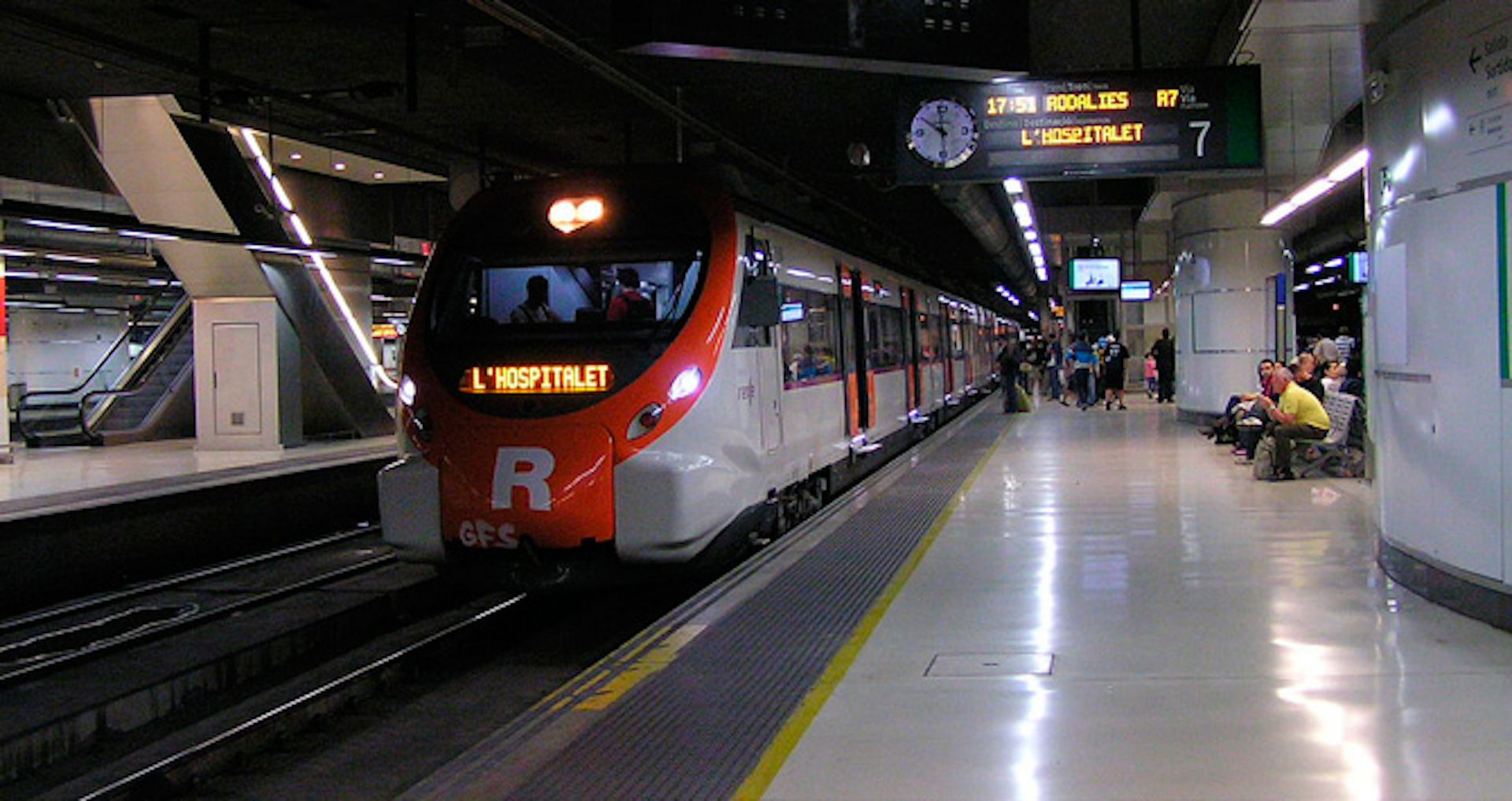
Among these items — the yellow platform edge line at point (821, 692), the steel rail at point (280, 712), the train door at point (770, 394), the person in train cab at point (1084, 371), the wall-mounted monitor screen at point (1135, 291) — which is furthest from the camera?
the wall-mounted monitor screen at point (1135, 291)

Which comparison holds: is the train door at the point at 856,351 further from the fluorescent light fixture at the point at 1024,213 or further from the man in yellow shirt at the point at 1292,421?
the fluorescent light fixture at the point at 1024,213

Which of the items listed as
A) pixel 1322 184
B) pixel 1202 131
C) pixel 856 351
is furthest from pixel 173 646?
pixel 1322 184

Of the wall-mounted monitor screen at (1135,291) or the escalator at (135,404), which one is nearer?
the escalator at (135,404)

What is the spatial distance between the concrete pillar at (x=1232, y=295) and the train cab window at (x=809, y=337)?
8.97 metres

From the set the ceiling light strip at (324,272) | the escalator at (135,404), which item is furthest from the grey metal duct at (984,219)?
the escalator at (135,404)

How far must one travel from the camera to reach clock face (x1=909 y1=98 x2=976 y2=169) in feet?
37.7

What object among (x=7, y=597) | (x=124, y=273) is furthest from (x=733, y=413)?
(x=124, y=273)

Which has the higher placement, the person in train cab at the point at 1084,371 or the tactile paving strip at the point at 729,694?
the person in train cab at the point at 1084,371

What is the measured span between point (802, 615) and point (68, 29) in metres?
5.77

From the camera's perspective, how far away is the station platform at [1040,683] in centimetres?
448

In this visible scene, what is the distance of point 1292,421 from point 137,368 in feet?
65.1

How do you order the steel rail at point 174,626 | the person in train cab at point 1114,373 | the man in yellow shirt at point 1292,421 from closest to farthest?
the steel rail at point 174,626 → the man in yellow shirt at point 1292,421 → the person in train cab at point 1114,373

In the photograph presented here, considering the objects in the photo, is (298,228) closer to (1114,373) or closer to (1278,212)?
(1278,212)

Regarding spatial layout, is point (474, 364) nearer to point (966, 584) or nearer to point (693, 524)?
point (693, 524)
